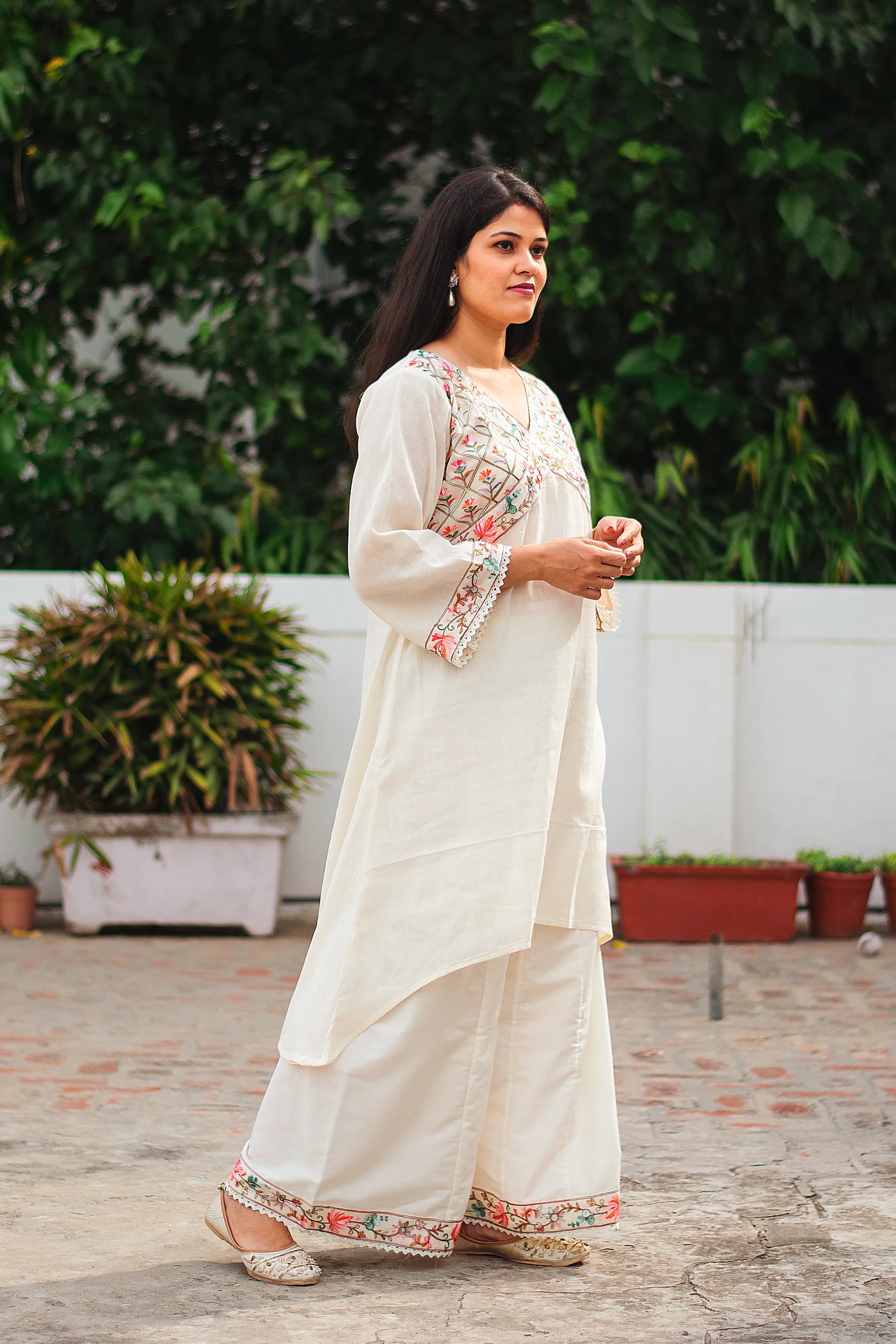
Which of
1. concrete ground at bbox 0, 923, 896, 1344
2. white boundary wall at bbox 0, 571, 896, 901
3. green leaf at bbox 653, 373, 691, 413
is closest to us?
concrete ground at bbox 0, 923, 896, 1344

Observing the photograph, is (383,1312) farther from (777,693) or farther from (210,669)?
(777,693)

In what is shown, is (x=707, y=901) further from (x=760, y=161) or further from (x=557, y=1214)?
(x=557, y=1214)

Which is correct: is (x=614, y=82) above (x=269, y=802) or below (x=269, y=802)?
above

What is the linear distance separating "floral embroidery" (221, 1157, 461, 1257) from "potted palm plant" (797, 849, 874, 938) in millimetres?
3892

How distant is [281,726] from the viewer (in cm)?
656

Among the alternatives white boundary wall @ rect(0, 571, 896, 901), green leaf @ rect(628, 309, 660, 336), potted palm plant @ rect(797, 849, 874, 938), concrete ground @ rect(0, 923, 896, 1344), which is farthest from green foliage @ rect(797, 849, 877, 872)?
green leaf @ rect(628, 309, 660, 336)

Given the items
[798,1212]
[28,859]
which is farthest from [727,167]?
[798,1212]

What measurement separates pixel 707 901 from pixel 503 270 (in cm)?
386

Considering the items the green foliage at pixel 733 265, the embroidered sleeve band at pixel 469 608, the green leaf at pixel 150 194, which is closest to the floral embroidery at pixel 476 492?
the embroidered sleeve band at pixel 469 608

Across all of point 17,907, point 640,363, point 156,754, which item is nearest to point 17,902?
point 17,907

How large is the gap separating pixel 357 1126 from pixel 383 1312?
271 millimetres

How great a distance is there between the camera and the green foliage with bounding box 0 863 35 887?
6090 mm

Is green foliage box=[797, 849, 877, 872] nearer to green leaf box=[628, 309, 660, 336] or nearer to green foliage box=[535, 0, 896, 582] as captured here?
green foliage box=[535, 0, 896, 582]

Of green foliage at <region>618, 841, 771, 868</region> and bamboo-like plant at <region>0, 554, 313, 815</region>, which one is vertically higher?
bamboo-like plant at <region>0, 554, 313, 815</region>
